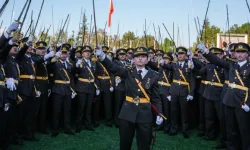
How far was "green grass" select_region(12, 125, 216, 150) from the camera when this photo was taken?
6.39 meters

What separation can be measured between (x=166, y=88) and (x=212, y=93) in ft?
5.46

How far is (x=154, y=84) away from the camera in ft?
15.6

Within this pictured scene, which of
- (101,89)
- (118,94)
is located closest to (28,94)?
(101,89)

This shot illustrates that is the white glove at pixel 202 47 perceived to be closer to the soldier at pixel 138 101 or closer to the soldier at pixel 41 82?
the soldier at pixel 138 101

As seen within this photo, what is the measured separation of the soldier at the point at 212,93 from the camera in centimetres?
748

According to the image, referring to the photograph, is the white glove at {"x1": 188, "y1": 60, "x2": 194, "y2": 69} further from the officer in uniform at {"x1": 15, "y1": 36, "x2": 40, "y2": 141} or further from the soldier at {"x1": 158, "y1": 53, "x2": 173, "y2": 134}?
the officer in uniform at {"x1": 15, "y1": 36, "x2": 40, "y2": 141}

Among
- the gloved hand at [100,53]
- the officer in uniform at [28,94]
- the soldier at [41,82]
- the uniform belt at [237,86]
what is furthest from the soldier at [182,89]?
the gloved hand at [100,53]

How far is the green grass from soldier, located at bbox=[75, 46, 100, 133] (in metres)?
0.43

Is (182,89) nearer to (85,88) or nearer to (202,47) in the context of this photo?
(202,47)

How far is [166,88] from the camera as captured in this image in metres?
8.76

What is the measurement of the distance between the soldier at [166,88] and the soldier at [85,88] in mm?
2291

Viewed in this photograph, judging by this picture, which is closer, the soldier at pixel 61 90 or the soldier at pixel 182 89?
the soldier at pixel 61 90

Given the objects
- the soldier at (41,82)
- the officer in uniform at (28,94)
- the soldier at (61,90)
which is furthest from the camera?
the soldier at (61,90)

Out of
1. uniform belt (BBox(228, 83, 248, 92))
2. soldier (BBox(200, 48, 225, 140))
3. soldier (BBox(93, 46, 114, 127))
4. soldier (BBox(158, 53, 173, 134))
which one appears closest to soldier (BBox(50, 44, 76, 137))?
soldier (BBox(93, 46, 114, 127))
